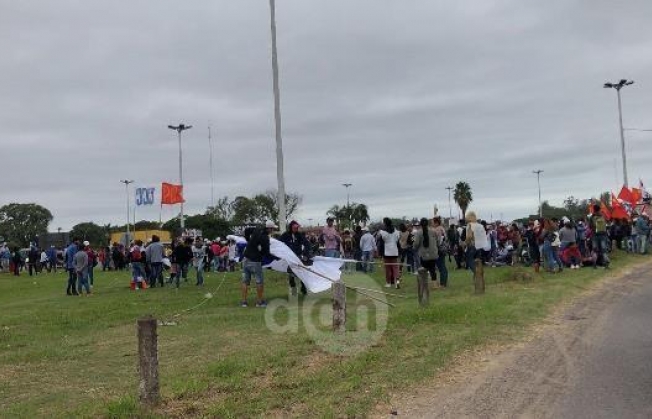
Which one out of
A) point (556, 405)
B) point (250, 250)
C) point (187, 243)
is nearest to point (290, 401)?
point (556, 405)

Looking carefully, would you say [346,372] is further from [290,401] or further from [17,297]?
[17,297]

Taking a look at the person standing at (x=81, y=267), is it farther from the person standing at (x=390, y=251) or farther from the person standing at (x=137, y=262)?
the person standing at (x=390, y=251)

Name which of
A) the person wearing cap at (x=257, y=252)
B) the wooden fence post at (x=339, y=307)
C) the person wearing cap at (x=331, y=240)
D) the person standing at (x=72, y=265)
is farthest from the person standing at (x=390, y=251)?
the person standing at (x=72, y=265)

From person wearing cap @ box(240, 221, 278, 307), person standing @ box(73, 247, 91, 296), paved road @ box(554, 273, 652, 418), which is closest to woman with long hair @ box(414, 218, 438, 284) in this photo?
person wearing cap @ box(240, 221, 278, 307)

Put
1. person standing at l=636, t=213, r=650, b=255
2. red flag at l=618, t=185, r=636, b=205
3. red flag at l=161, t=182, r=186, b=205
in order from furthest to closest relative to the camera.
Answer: red flag at l=161, t=182, r=186, b=205, red flag at l=618, t=185, r=636, b=205, person standing at l=636, t=213, r=650, b=255

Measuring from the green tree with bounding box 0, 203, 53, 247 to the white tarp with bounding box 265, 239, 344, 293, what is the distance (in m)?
115

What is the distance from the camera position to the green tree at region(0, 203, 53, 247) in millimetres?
118812

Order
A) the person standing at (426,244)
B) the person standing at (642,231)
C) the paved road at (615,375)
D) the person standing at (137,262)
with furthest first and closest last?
1. the person standing at (642,231)
2. the person standing at (137,262)
3. the person standing at (426,244)
4. the paved road at (615,375)

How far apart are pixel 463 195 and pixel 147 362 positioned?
86726 millimetres

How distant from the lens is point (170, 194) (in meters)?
36.7

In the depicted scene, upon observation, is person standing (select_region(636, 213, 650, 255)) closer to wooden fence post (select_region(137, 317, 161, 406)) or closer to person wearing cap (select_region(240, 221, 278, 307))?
person wearing cap (select_region(240, 221, 278, 307))

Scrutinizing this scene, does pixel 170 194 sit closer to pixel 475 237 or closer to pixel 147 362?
pixel 475 237

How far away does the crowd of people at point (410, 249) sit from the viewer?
15586mm

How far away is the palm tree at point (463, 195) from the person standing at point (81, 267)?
74.4m
